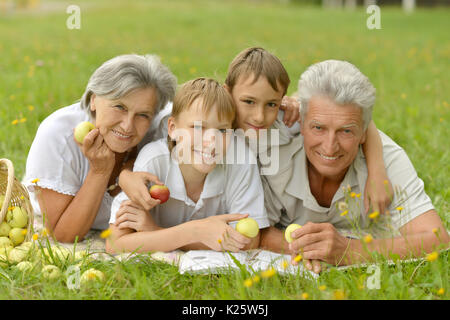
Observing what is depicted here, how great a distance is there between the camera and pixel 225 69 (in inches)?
320

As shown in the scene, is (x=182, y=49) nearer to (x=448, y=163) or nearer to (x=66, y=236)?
(x=448, y=163)

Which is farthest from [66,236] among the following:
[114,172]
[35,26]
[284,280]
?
[35,26]

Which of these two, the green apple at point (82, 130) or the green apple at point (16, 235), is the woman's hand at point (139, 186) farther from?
the green apple at point (16, 235)

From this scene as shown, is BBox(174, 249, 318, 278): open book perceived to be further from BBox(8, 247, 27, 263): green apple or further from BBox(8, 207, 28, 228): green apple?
BBox(8, 207, 28, 228): green apple

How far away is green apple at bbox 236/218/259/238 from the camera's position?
113 inches

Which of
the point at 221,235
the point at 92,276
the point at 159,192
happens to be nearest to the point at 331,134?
the point at 221,235

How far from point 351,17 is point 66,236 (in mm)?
17633

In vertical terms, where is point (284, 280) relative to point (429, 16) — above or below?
below

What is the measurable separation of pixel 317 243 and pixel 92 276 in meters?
1.17

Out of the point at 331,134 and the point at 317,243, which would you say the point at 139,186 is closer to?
the point at 317,243

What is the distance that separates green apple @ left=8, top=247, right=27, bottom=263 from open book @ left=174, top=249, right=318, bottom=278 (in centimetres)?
85

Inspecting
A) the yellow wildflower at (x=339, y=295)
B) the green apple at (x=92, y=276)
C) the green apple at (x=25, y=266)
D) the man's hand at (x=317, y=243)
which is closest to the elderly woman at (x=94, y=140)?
the green apple at (x=25, y=266)

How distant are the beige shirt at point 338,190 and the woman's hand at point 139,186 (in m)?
0.79

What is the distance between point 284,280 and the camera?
2744 mm
